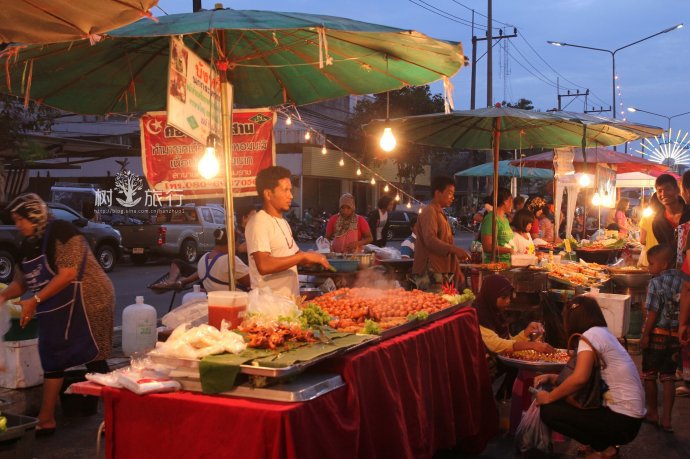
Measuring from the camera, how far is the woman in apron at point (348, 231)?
1043 cm

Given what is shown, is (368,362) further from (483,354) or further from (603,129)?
(603,129)

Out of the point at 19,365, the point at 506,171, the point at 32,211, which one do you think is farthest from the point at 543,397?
the point at 506,171

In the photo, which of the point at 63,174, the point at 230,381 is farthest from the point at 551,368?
the point at 63,174

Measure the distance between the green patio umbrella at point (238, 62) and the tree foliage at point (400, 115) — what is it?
90.6 feet

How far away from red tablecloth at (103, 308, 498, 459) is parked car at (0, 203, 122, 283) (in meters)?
12.8

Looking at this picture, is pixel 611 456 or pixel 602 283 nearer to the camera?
pixel 611 456

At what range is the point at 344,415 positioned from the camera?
3695mm

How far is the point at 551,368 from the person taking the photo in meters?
5.67

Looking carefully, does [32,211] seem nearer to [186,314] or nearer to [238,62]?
[186,314]

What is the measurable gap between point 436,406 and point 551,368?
1.22 m

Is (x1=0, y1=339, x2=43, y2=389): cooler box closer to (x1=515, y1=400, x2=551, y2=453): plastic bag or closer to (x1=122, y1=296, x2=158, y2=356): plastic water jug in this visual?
(x1=122, y1=296, x2=158, y2=356): plastic water jug

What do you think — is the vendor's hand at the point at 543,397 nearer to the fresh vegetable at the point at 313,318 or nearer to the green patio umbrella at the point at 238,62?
the fresh vegetable at the point at 313,318

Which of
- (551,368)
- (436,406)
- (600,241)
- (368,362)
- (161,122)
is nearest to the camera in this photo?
(368,362)

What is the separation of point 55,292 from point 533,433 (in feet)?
13.3
